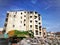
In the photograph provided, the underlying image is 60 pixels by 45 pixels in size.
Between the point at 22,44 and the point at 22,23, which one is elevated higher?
the point at 22,23

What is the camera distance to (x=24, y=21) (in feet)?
82.1

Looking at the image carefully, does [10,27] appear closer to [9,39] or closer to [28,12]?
[28,12]

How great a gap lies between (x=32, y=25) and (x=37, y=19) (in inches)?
57.8

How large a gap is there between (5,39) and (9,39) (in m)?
0.32

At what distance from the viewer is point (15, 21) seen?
2503 cm

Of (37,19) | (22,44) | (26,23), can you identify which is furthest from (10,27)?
(22,44)

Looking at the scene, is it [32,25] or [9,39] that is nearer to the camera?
[9,39]

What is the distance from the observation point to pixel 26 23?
2502cm

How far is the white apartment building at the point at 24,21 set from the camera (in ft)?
81.0

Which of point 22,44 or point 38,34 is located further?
point 38,34

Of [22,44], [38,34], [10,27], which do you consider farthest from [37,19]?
[22,44]

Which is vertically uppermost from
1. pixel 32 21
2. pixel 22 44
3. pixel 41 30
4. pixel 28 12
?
pixel 28 12

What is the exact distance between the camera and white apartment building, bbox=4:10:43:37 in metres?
24.7

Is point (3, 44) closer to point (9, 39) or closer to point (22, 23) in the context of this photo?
point (9, 39)
